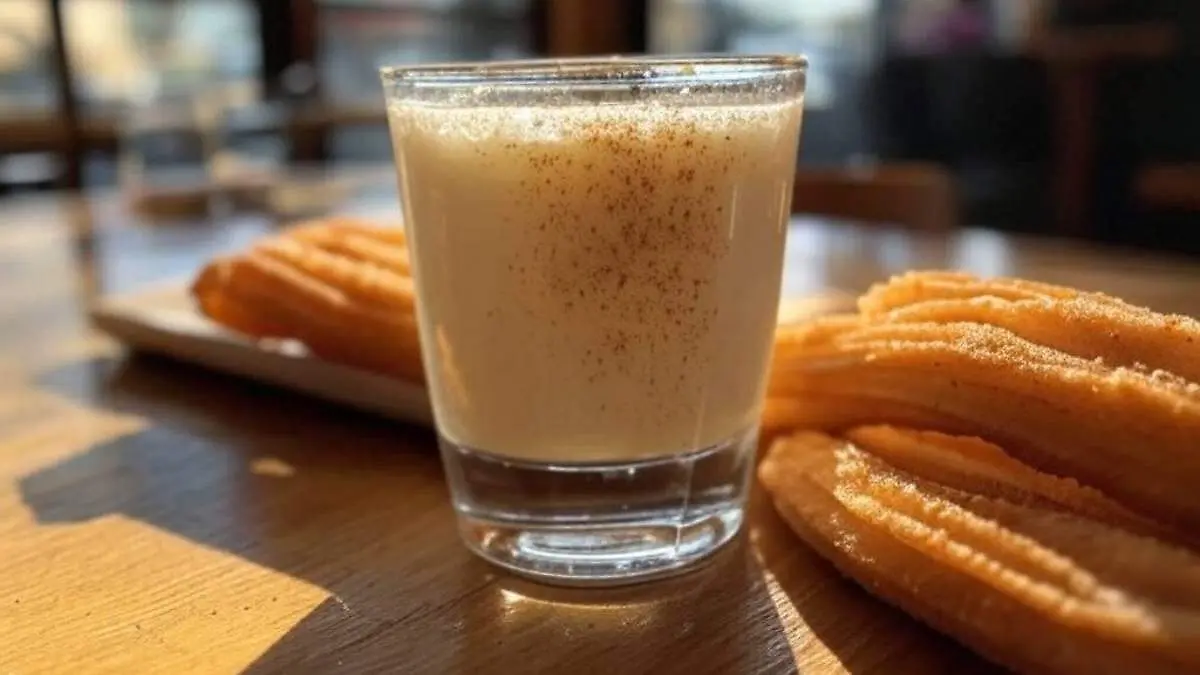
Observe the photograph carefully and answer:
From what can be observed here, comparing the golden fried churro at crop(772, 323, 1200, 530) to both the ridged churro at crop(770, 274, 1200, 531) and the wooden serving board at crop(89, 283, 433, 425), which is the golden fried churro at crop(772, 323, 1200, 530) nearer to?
the ridged churro at crop(770, 274, 1200, 531)

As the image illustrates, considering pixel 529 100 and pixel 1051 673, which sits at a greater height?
pixel 529 100

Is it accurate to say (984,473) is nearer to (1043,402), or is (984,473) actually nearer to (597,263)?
(1043,402)

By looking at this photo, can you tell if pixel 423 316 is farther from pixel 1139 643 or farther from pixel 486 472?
pixel 1139 643

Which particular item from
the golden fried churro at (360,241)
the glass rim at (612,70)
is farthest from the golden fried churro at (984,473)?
the golden fried churro at (360,241)

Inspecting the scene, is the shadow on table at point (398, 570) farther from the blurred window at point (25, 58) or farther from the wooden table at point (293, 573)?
the blurred window at point (25, 58)

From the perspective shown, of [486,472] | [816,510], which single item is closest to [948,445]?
[816,510]
